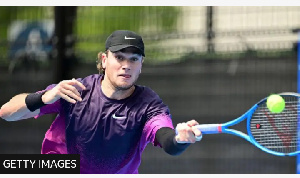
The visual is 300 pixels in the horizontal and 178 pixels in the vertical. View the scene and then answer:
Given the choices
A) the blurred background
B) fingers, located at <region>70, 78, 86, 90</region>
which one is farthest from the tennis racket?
the blurred background

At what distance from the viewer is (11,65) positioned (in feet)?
38.0

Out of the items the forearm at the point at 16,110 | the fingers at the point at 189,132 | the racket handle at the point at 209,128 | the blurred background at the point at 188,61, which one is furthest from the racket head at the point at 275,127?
the blurred background at the point at 188,61

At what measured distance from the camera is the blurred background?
10109 mm

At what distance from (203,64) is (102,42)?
1614 mm

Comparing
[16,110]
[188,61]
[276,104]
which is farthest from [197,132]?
[188,61]

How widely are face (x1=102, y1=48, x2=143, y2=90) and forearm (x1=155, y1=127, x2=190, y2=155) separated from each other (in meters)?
0.50

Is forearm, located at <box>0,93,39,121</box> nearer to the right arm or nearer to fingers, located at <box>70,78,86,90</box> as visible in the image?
the right arm

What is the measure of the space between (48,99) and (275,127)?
1.97 metres

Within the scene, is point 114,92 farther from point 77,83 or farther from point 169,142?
point 169,142

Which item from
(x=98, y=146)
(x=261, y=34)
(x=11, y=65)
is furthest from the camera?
(x=11, y=65)

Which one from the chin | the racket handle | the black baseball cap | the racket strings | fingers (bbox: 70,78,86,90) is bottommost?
the racket strings

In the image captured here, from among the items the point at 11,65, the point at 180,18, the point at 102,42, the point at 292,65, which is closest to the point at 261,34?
the point at 292,65

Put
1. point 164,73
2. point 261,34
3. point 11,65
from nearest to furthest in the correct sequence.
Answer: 1. point 261,34
2. point 164,73
3. point 11,65

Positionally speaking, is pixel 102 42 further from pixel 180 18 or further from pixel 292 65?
pixel 292 65
